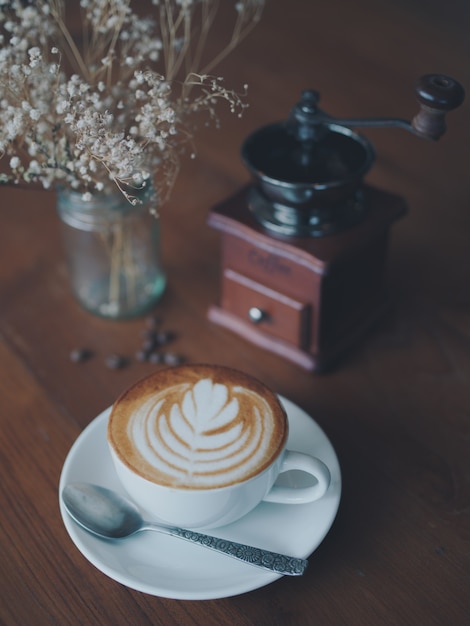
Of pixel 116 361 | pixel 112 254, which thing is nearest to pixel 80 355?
pixel 116 361

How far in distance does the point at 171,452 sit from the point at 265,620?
0.74 ft

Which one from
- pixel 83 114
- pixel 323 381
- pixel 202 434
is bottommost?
pixel 323 381

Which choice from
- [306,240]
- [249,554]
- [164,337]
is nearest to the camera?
[249,554]

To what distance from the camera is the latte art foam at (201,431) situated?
0.92m

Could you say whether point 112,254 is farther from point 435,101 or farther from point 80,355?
point 435,101

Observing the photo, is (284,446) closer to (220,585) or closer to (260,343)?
(220,585)

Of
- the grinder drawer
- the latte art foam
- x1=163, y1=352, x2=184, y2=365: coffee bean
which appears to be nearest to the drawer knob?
the grinder drawer

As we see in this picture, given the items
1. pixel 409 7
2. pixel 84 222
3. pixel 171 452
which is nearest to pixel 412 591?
pixel 171 452

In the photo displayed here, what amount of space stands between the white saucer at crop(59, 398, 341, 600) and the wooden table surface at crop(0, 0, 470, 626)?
0.05 meters

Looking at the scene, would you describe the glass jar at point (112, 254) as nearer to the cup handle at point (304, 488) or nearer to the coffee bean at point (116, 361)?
the coffee bean at point (116, 361)

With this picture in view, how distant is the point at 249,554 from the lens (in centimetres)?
92

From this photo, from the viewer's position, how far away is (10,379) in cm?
125

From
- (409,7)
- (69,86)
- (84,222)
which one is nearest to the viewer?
(69,86)

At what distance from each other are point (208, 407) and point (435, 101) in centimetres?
51
